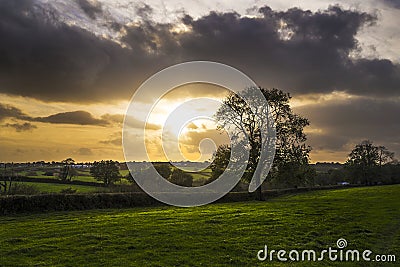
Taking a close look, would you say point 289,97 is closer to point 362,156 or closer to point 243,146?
point 243,146

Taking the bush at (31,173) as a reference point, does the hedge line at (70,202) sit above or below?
below

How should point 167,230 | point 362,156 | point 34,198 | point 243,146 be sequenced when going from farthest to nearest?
1. point 362,156
2. point 243,146
3. point 34,198
4. point 167,230

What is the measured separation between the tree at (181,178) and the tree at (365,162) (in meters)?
58.1

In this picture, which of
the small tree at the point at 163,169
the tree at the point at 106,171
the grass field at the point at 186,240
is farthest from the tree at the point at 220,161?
the tree at the point at 106,171

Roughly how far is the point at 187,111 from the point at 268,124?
1214 centimetres

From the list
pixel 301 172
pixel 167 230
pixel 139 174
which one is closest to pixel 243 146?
pixel 301 172

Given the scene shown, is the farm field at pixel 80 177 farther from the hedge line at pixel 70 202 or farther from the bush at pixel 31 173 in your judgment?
the hedge line at pixel 70 202

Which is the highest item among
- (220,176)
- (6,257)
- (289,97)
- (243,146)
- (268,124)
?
(289,97)

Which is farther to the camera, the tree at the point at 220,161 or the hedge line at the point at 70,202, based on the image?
the tree at the point at 220,161

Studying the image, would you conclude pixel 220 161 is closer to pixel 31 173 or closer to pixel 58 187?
pixel 58 187

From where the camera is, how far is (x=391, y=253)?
17.3 metres
